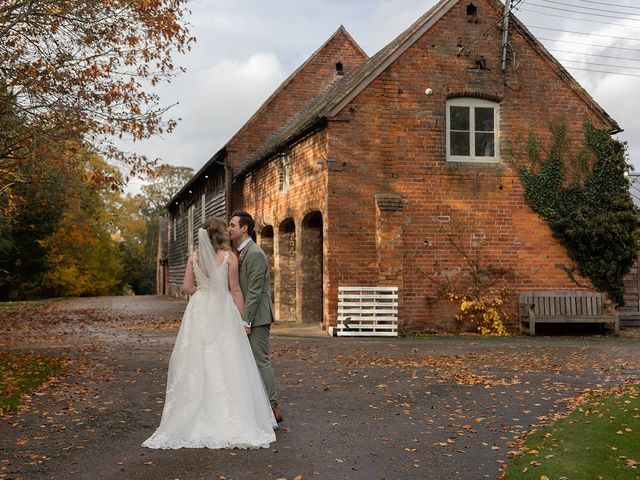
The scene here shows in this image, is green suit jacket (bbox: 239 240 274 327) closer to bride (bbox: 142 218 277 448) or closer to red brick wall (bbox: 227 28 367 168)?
bride (bbox: 142 218 277 448)

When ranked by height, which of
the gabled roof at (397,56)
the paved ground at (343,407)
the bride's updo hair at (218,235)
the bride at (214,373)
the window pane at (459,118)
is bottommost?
the paved ground at (343,407)

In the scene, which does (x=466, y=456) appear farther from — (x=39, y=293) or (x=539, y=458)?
(x=39, y=293)

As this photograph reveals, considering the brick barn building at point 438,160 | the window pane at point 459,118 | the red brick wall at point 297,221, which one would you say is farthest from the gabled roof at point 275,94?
the window pane at point 459,118

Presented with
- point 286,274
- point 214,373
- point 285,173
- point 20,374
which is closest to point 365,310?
point 286,274

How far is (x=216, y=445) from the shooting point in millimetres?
6133

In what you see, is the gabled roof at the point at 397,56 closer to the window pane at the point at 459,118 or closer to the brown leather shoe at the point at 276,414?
the window pane at the point at 459,118

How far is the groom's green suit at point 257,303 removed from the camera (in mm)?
6930

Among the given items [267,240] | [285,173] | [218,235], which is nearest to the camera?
Answer: [218,235]

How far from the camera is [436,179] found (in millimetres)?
16859

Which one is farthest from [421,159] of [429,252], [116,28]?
[116,28]

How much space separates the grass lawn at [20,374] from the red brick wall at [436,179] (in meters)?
6.66

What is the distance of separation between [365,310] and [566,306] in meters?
4.95

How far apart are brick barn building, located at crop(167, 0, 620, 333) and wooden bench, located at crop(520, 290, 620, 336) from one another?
33 centimetres

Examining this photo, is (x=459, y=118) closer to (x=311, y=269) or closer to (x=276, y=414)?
(x=311, y=269)
